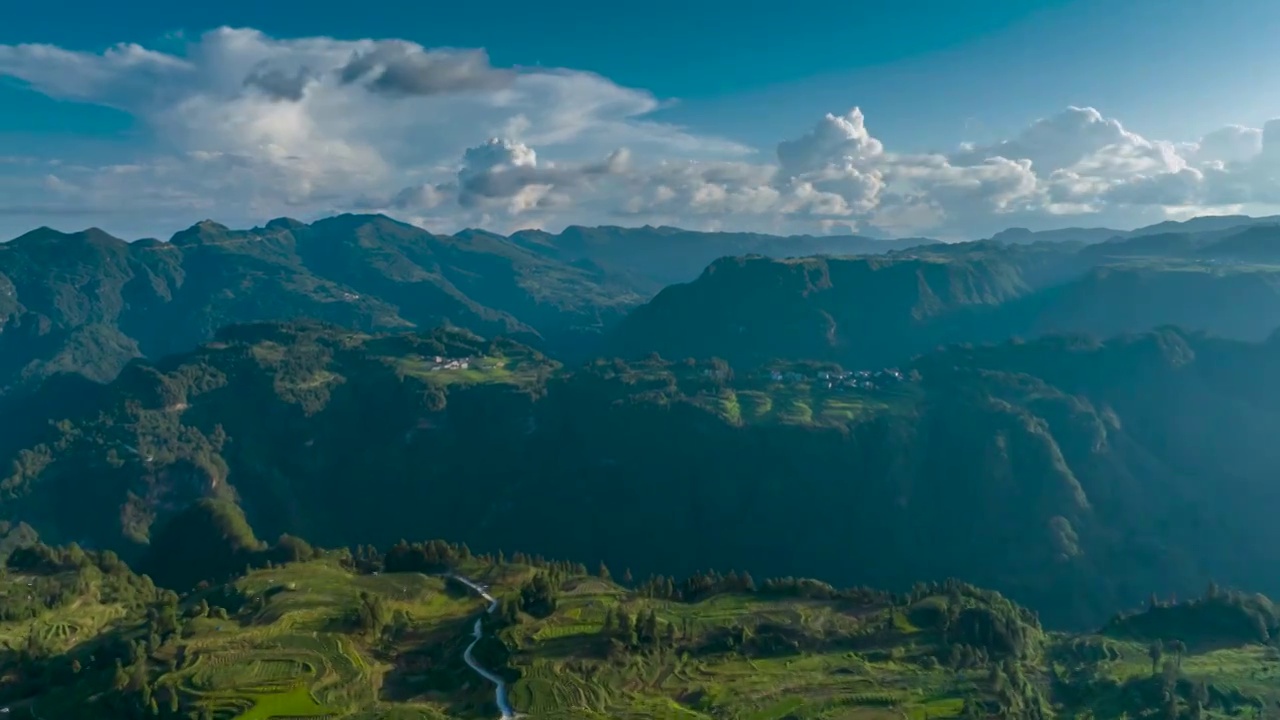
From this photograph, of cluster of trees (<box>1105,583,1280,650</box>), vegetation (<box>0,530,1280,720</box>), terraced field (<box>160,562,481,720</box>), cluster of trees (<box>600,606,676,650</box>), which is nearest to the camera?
terraced field (<box>160,562,481,720</box>)

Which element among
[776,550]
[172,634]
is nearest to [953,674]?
[172,634]

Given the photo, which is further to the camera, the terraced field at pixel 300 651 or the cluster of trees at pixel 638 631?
the cluster of trees at pixel 638 631

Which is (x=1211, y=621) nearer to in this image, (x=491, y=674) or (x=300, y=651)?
(x=491, y=674)

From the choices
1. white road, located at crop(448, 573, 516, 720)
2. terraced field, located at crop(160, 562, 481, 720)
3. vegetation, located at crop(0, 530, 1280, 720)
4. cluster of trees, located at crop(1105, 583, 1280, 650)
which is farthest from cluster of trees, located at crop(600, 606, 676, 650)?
cluster of trees, located at crop(1105, 583, 1280, 650)

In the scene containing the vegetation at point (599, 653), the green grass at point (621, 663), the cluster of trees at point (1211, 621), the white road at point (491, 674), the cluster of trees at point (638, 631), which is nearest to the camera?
the white road at point (491, 674)

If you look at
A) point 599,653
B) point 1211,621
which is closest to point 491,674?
point 599,653

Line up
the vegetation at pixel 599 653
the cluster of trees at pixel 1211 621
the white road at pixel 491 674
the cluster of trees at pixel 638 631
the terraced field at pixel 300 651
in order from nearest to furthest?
the terraced field at pixel 300 651, the white road at pixel 491 674, the vegetation at pixel 599 653, the cluster of trees at pixel 638 631, the cluster of trees at pixel 1211 621

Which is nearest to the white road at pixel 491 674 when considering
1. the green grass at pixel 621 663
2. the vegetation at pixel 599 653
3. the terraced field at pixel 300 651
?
the vegetation at pixel 599 653

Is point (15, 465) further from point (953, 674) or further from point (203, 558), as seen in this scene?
point (953, 674)

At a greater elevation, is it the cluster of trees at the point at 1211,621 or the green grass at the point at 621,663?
the green grass at the point at 621,663

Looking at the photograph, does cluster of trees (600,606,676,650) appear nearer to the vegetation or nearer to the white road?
the vegetation

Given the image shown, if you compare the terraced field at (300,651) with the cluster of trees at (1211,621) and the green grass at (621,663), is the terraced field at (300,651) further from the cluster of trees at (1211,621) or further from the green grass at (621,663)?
the cluster of trees at (1211,621)
